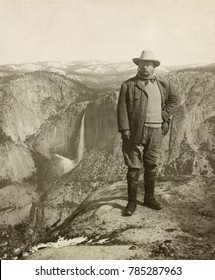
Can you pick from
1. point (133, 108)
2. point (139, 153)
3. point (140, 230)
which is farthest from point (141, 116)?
point (140, 230)

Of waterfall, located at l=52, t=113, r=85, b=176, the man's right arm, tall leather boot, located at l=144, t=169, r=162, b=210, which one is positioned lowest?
waterfall, located at l=52, t=113, r=85, b=176

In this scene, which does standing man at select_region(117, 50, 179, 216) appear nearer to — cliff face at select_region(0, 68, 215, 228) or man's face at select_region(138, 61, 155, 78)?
man's face at select_region(138, 61, 155, 78)

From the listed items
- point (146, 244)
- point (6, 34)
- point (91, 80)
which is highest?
point (6, 34)

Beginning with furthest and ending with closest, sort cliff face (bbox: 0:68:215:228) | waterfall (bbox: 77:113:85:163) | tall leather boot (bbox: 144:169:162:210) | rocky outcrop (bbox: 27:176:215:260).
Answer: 1. waterfall (bbox: 77:113:85:163)
2. cliff face (bbox: 0:68:215:228)
3. tall leather boot (bbox: 144:169:162:210)
4. rocky outcrop (bbox: 27:176:215:260)

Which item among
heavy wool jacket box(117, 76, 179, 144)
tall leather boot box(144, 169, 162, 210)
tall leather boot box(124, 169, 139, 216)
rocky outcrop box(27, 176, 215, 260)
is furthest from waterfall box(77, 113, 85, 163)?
heavy wool jacket box(117, 76, 179, 144)

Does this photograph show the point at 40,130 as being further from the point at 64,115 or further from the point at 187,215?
the point at 187,215
